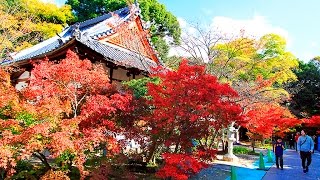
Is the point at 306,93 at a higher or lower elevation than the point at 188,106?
higher

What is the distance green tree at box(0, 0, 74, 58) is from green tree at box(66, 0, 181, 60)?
3221 mm

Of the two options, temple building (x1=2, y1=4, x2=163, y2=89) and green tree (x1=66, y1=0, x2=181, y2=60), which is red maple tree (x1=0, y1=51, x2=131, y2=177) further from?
green tree (x1=66, y1=0, x2=181, y2=60)

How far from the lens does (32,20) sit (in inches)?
1097

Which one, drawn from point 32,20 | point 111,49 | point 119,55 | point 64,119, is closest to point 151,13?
point 32,20

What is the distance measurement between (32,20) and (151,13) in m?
16.2

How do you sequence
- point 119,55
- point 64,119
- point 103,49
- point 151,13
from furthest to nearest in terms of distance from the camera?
point 151,13
point 119,55
point 103,49
point 64,119

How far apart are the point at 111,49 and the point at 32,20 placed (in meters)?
15.3

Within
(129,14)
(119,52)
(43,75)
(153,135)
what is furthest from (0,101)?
(129,14)

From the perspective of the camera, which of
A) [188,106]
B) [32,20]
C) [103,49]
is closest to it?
[188,106]

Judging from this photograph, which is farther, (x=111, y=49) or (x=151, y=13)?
(x=151, y=13)

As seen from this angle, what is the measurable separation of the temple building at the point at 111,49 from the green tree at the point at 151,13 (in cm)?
1484

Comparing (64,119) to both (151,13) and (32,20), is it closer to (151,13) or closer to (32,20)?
(32,20)

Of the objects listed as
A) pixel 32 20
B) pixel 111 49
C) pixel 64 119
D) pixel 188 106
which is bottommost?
pixel 64 119

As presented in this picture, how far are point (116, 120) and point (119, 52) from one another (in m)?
8.43
